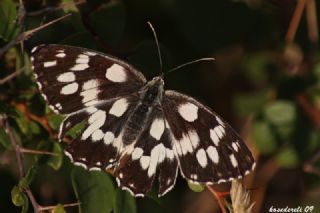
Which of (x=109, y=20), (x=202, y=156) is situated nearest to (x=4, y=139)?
(x=109, y=20)

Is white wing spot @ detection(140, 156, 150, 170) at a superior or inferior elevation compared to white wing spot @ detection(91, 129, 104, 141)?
inferior

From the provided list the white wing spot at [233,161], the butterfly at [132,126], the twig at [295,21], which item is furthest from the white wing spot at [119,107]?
the twig at [295,21]

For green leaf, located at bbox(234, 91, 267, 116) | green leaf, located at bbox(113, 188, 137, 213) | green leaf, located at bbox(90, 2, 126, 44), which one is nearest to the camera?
green leaf, located at bbox(113, 188, 137, 213)

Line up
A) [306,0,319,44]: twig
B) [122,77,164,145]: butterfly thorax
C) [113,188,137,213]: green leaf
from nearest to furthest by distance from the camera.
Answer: [113,188,137,213]: green leaf < [122,77,164,145]: butterfly thorax < [306,0,319,44]: twig

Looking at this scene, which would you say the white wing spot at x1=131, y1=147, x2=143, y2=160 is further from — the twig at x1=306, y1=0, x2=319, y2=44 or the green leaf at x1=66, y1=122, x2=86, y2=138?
the twig at x1=306, y1=0, x2=319, y2=44

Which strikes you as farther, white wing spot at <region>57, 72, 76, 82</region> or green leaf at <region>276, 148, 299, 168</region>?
green leaf at <region>276, 148, 299, 168</region>

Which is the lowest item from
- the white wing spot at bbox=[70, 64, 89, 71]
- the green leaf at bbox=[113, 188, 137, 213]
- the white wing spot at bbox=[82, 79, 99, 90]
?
the green leaf at bbox=[113, 188, 137, 213]

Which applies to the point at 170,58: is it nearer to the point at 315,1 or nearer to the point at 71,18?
the point at 71,18

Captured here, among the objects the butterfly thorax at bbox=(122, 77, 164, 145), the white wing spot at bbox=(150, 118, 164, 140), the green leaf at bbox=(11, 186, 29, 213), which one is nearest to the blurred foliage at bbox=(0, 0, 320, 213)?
the green leaf at bbox=(11, 186, 29, 213)
